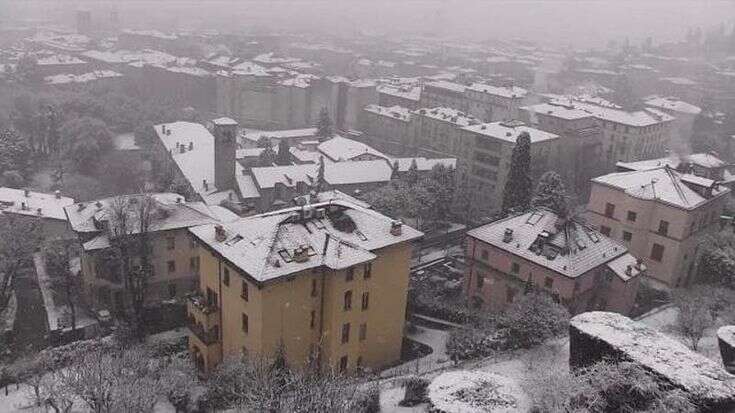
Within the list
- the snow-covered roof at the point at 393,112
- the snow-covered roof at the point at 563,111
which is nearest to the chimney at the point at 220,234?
the snow-covered roof at the point at 563,111

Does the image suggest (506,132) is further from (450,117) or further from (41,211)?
(41,211)

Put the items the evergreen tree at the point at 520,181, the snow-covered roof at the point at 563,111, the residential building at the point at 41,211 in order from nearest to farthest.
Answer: the residential building at the point at 41,211, the evergreen tree at the point at 520,181, the snow-covered roof at the point at 563,111

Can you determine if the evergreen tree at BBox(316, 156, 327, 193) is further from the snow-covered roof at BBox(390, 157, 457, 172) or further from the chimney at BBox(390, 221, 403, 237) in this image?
the chimney at BBox(390, 221, 403, 237)

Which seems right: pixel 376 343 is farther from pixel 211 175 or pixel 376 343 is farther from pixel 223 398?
pixel 211 175

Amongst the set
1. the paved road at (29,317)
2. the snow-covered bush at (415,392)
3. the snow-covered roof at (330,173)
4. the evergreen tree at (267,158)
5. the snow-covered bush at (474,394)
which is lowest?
the paved road at (29,317)

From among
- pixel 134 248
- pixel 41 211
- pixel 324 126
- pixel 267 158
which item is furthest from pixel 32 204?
pixel 324 126

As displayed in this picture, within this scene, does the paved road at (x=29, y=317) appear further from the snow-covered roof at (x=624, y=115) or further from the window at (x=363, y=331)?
the snow-covered roof at (x=624, y=115)
